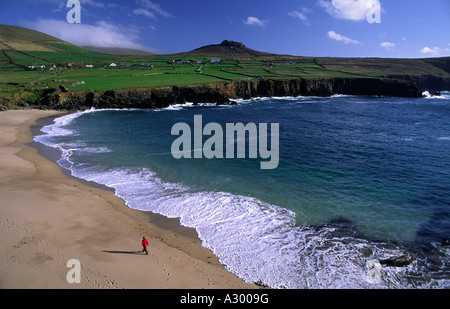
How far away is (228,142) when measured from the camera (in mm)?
31859

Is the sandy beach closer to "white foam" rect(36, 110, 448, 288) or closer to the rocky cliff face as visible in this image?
"white foam" rect(36, 110, 448, 288)

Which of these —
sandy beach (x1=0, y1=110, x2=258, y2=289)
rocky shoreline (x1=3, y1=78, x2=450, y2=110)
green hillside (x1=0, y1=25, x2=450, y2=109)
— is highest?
green hillside (x1=0, y1=25, x2=450, y2=109)

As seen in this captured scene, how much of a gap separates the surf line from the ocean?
100cm

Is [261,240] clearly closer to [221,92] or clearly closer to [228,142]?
[228,142]

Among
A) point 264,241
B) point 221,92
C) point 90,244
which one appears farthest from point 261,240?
point 221,92

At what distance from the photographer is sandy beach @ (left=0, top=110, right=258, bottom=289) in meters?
10.8

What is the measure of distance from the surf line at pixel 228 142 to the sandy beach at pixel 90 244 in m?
10.6

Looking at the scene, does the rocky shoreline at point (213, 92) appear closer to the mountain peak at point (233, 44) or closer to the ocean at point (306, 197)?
the ocean at point (306, 197)

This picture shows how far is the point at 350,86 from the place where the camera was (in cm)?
8412

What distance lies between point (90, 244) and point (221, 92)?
57.2 m

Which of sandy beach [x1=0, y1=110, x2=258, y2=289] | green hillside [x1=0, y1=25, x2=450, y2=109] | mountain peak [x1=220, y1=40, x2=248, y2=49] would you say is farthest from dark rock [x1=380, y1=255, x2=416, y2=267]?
mountain peak [x1=220, y1=40, x2=248, y2=49]
